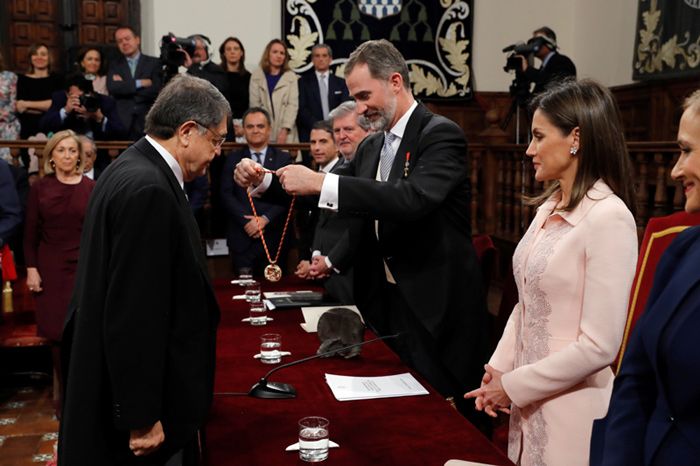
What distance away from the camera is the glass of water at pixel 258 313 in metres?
2.97

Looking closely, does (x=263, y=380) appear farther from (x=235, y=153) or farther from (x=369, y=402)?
(x=235, y=153)

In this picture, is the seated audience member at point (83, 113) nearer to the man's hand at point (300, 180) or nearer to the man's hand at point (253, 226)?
the man's hand at point (253, 226)

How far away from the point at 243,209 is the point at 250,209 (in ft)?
0.18

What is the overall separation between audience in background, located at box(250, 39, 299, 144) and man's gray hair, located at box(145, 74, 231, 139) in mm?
4914

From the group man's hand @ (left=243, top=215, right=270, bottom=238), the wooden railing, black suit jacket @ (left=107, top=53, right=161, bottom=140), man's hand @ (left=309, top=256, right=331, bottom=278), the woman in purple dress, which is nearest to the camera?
man's hand @ (left=309, top=256, right=331, bottom=278)

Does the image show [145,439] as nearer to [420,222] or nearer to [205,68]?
[420,222]

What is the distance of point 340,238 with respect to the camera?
369 centimetres

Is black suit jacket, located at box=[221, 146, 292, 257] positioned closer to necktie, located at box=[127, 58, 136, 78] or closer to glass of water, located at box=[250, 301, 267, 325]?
necktie, located at box=[127, 58, 136, 78]

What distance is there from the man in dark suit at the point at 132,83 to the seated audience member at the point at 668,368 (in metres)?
5.57

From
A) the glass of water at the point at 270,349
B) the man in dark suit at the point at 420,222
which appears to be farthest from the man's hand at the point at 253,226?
the glass of water at the point at 270,349

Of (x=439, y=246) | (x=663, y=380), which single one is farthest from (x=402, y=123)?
(x=663, y=380)

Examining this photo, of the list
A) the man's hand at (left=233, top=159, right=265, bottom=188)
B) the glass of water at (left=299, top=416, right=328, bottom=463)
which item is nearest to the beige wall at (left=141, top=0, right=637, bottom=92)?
the man's hand at (left=233, top=159, right=265, bottom=188)

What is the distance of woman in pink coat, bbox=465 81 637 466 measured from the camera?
182cm

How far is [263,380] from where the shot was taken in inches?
85.0
